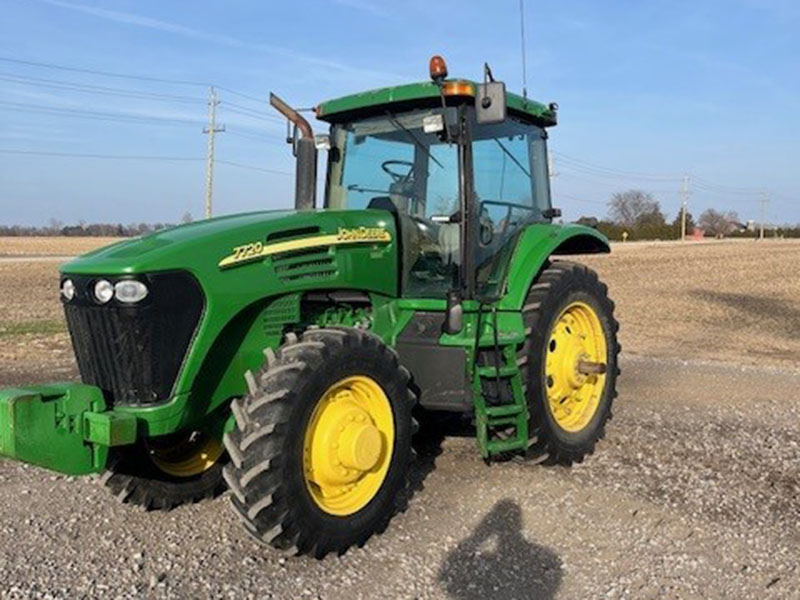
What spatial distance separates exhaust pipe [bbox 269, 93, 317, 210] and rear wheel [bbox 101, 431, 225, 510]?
168 cm

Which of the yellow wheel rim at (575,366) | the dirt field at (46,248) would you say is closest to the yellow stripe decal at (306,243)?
the yellow wheel rim at (575,366)

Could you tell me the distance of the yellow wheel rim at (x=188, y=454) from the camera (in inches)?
183

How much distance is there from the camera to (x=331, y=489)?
408 centimetres

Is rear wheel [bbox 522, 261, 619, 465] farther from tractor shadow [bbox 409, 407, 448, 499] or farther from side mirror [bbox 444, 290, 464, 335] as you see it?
tractor shadow [bbox 409, 407, 448, 499]

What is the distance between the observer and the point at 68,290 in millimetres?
4062

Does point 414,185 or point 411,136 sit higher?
point 411,136

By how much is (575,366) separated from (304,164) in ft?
7.42

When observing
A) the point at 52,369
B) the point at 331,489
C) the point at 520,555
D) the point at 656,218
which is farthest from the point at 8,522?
the point at 656,218

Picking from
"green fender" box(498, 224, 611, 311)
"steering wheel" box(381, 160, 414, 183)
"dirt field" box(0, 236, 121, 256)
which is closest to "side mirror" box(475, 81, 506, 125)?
"steering wheel" box(381, 160, 414, 183)

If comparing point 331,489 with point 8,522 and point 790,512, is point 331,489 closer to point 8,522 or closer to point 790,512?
point 8,522

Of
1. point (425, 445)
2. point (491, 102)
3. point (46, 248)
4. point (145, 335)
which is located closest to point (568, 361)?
point (425, 445)

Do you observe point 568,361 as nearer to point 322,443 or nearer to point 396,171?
point 396,171

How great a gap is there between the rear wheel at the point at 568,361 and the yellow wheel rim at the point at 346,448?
1247 mm

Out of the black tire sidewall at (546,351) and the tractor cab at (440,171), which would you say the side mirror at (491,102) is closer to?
the tractor cab at (440,171)
